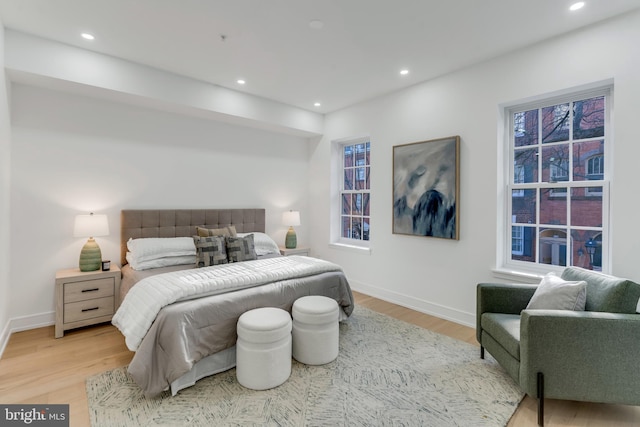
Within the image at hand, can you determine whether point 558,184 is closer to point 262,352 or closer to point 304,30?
point 304,30

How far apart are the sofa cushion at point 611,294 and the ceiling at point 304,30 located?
1990mm

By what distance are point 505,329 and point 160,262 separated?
10.4ft

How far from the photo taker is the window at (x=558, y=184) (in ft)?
8.54

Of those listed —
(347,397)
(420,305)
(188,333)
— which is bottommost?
(347,397)

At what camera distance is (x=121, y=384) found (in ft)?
7.09

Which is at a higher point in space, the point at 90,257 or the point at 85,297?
the point at 90,257

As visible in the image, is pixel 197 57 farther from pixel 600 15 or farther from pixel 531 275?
pixel 531 275

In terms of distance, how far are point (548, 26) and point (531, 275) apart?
2140 mm

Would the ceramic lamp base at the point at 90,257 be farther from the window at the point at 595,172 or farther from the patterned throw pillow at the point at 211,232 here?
the window at the point at 595,172

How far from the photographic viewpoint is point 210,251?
3.27 m

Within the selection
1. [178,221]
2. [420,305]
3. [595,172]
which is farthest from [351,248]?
[595,172]

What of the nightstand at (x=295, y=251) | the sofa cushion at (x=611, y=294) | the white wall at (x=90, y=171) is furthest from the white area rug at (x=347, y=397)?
the nightstand at (x=295, y=251)

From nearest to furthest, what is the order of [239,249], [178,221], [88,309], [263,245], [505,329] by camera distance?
1. [505,329]
2. [88,309]
3. [239,249]
4. [178,221]
5. [263,245]

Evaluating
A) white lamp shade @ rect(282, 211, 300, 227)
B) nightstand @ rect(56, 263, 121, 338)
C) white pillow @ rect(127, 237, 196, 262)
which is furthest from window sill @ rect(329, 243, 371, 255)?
nightstand @ rect(56, 263, 121, 338)
